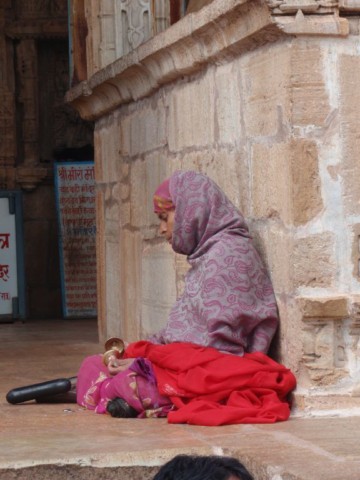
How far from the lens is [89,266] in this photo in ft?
37.6

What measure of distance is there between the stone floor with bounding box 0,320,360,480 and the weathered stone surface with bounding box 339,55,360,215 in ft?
2.69

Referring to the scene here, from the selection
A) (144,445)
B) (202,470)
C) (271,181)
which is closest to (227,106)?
(271,181)

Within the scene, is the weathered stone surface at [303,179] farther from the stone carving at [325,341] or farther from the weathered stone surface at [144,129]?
the weathered stone surface at [144,129]

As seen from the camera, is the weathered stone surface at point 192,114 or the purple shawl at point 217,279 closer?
the purple shawl at point 217,279

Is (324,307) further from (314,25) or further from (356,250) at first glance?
(314,25)

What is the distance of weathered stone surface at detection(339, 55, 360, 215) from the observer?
15.8 ft

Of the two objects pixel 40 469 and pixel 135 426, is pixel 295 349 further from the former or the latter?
pixel 40 469

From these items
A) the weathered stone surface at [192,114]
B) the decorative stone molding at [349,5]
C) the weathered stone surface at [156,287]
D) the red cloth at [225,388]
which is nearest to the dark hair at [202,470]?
the red cloth at [225,388]

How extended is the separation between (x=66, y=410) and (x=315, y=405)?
3.64ft

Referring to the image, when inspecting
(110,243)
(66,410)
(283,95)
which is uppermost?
(283,95)

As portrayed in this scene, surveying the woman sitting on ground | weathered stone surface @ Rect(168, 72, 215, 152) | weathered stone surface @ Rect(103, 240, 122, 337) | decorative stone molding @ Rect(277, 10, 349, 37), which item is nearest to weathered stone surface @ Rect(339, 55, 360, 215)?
decorative stone molding @ Rect(277, 10, 349, 37)

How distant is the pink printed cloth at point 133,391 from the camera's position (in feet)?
16.4

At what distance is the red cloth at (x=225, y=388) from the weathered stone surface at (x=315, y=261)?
0.35 meters

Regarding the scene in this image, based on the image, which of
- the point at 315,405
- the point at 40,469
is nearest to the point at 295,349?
the point at 315,405
